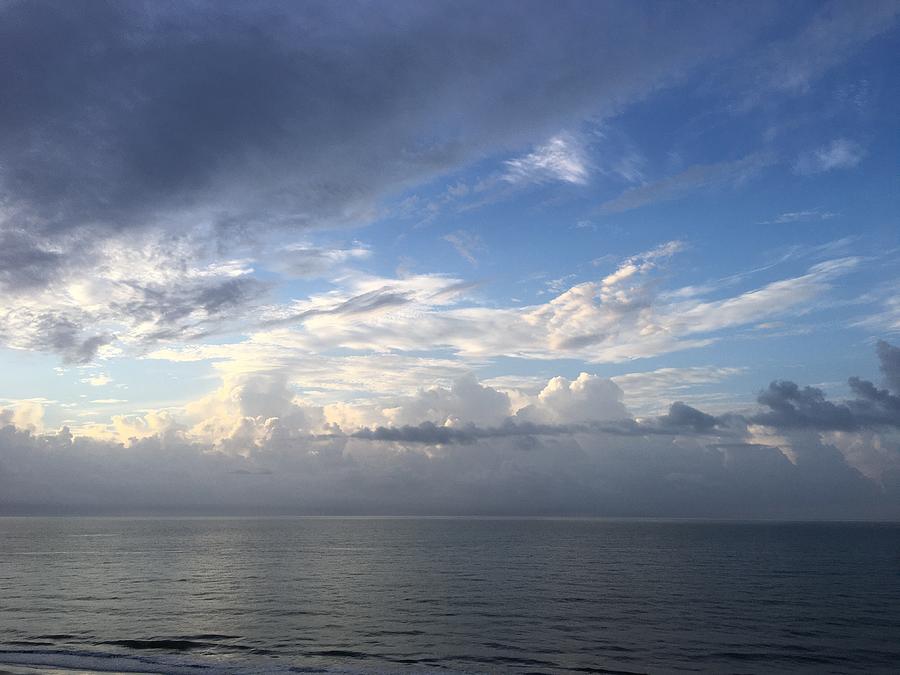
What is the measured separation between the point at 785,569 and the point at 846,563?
2388 centimetres

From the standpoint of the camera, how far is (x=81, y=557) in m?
123

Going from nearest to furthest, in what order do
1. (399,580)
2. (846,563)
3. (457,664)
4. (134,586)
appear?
(457,664) → (134,586) → (399,580) → (846,563)

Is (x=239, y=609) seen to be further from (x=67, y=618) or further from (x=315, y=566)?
(x=315, y=566)

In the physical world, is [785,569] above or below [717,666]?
below

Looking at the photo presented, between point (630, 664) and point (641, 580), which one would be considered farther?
point (641, 580)

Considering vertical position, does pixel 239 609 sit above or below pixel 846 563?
above

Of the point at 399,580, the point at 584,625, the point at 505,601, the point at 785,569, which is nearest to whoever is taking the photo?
the point at 584,625

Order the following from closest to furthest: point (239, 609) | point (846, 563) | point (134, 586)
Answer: point (239, 609) < point (134, 586) < point (846, 563)

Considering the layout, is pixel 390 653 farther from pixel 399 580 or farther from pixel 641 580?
pixel 641 580

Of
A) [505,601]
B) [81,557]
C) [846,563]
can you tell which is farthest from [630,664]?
[81,557]

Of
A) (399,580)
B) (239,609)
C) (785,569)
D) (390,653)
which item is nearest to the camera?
(390,653)

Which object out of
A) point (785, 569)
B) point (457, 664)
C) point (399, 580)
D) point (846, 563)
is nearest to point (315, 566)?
point (399, 580)

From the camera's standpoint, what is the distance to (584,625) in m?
52.2

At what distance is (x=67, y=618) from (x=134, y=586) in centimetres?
2335
